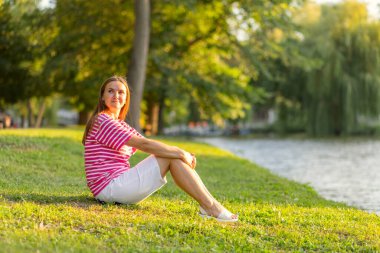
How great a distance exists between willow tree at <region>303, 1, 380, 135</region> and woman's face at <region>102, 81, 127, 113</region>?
34795 mm

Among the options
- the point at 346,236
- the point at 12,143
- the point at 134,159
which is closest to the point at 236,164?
the point at 134,159

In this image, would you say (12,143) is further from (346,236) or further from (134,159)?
(346,236)

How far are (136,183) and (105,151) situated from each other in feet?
1.85

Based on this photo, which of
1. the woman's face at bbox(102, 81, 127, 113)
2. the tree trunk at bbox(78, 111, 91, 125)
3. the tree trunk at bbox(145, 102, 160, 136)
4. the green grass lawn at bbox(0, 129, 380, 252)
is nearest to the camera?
the green grass lawn at bbox(0, 129, 380, 252)

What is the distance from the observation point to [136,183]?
23.4ft

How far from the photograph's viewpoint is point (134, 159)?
53.3ft

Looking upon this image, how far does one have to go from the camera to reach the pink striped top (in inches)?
284

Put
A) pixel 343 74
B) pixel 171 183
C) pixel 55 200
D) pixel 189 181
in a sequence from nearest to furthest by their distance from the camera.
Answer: pixel 189 181 → pixel 55 200 → pixel 171 183 → pixel 343 74

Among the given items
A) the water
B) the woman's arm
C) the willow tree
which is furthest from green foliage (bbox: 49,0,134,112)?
the woman's arm

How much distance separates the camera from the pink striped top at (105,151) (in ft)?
23.7

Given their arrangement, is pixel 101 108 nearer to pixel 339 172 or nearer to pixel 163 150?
pixel 163 150

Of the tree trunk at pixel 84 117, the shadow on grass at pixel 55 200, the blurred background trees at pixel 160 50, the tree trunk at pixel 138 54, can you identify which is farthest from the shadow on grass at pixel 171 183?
the tree trunk at pixel 84 117

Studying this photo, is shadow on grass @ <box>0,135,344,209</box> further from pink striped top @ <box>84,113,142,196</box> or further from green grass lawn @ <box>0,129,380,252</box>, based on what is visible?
pink striped top @ <box>84,113,142,196</box>

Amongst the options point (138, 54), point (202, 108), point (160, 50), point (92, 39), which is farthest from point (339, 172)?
point (92, 39)
